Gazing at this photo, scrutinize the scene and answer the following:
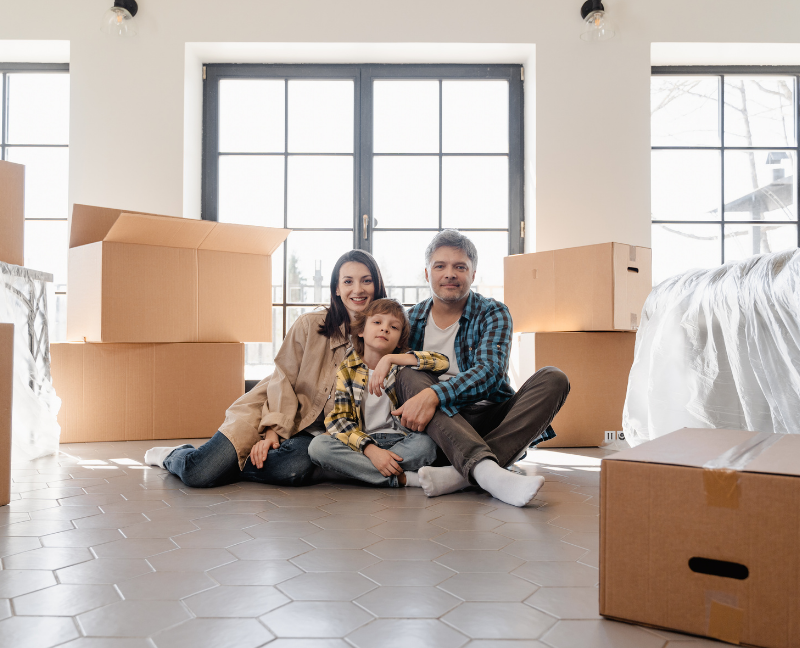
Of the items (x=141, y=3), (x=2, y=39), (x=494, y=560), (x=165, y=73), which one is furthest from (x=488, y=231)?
(x=2, y=39)

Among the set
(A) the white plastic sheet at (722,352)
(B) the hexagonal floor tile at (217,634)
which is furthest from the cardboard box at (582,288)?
(B) the hexagonal floor tile at (217,634)

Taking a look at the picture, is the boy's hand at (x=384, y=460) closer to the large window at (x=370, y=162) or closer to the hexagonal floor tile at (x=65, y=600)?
the hexagonal floor tile at (x=65, y=600)

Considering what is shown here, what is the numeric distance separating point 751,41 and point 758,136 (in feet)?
1.61

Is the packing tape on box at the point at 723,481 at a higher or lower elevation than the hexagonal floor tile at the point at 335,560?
→ higher

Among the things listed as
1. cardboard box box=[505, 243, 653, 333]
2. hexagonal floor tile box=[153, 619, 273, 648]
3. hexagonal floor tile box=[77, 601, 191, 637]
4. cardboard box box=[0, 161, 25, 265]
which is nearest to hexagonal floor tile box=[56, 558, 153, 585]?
hexagonal floor tile box=[77, 601, 191, 637]

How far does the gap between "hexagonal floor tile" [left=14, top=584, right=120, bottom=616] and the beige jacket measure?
70cm

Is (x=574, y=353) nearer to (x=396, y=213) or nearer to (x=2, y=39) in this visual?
(x=396, y=213)

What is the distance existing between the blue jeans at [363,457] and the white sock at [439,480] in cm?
9

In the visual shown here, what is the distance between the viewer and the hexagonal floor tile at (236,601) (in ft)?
2.75

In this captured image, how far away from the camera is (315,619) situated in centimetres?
82

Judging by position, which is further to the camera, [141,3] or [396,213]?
[396,213]

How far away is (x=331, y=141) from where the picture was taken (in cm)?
304

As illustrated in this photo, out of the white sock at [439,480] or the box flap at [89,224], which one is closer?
the white sock at [439,480]

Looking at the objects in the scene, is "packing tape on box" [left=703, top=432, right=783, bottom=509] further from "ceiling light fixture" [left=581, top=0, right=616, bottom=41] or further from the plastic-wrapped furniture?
"ceiling light fixture" [left=581, top=0, right=616, bottom=41]
